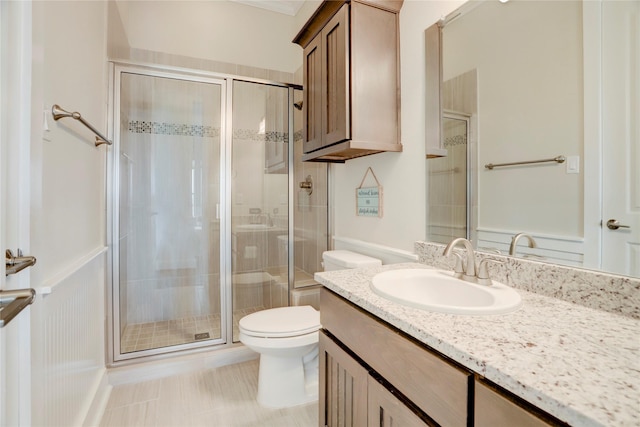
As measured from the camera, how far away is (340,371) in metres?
1.08

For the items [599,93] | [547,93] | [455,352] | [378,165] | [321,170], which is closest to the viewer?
[455,352]

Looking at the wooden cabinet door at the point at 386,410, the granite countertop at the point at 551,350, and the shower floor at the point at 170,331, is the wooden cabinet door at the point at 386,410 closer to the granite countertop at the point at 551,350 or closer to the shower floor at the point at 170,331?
the granite countertop at the point at 551,350

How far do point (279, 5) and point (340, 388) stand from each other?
323cm

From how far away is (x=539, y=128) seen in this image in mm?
994

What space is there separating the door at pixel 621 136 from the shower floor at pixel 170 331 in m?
2.21

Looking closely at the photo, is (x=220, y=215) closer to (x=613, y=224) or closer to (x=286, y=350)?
(x=286, y=350)

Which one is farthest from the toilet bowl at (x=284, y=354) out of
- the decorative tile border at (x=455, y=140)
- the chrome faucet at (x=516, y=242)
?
the decorative tile border at (x=455, y=140)

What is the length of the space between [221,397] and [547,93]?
213cm

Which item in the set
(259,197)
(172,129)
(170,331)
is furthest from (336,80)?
(170,331)

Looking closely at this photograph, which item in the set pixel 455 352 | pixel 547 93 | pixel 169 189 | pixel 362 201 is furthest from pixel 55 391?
pixel 547 93

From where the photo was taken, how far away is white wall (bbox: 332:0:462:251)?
146cm

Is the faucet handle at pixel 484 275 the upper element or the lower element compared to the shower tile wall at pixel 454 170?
lower

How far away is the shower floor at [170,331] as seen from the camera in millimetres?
2104

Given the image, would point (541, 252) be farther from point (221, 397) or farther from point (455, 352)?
point (221, 397)
